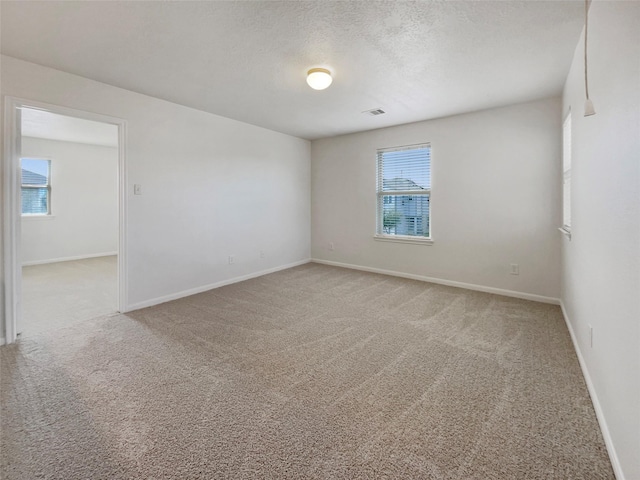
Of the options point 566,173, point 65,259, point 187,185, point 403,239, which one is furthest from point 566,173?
point 65,259

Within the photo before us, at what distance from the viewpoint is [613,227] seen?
58.2 inches

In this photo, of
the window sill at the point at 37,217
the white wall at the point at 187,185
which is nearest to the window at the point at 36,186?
the window sill at the point at 37,217

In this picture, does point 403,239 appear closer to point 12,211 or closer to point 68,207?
point 12,211

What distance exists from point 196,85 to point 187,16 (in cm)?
123

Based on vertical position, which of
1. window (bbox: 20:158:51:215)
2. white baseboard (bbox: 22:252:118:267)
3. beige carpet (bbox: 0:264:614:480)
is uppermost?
window (bbox: 20:158:51:215)

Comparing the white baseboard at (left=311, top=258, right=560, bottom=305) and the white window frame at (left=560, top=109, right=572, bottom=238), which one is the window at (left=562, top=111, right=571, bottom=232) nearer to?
the white window frame at (left=560, top=109, right=572, bottom=238)

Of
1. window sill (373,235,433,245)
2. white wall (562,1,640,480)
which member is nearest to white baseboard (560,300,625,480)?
white wall (562,1,640,480)

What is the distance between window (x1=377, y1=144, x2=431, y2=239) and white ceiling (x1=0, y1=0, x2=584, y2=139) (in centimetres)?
120

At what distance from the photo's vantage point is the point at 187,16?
2000 millimetres

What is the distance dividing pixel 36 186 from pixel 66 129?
5.72ft

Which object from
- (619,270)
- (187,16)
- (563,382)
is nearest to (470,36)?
(619,270)

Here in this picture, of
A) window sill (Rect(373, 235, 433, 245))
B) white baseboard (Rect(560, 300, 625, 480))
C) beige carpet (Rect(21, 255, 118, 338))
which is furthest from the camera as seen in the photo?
window sill (Rect(373, 235, 433, 245))

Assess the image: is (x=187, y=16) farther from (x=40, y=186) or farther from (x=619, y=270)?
(x=40, y=186)

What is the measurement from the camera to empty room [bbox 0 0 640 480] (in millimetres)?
1440
